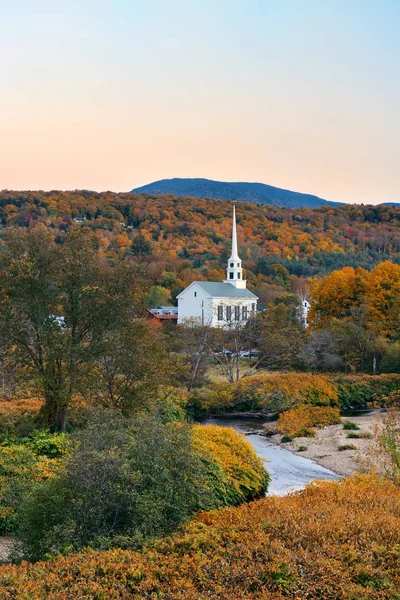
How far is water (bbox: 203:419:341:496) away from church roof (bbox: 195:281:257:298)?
3521 centimetres

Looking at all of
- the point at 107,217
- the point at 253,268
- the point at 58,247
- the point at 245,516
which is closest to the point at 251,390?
the point at 58,247

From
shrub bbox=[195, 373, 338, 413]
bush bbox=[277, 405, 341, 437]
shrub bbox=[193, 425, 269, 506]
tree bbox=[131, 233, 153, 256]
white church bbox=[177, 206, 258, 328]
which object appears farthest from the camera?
tree bbox=[131, 233, 153, 256]

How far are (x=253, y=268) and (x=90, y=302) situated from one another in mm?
69069

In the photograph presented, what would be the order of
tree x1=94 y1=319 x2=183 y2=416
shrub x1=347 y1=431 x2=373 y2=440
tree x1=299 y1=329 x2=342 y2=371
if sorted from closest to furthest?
1. tree x1=94 y1=319 x2=183 y2=416
2. shrub x1=347 y1=431 x2=373 y2=440
3. tree x1=299 y1=329 x2=342 y2=371

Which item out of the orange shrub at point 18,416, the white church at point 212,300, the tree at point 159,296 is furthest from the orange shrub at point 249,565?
the tree at point 159,296

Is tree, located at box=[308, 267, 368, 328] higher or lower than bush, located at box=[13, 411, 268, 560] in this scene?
Answer: higher

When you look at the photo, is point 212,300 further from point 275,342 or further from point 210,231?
point 210,231

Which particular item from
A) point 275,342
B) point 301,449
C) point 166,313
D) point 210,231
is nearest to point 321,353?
point 275,342

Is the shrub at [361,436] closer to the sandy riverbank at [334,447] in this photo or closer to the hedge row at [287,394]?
the sandy riverbank at [334,447]

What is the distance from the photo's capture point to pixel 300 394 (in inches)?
1448

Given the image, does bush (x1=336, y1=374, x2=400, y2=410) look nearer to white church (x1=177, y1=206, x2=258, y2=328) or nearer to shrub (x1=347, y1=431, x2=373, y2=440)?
shrub (x1=347, y1=431, x2=373, y2=440)

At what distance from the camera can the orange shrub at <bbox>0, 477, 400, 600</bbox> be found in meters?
9.38

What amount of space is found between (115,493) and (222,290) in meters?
55.1

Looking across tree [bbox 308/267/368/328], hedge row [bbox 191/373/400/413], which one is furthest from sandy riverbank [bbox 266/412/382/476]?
tree [bbox 308/267/368/328]
